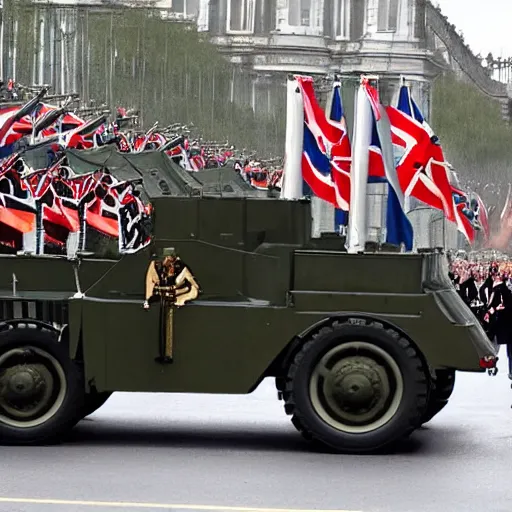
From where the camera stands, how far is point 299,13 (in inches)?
5881

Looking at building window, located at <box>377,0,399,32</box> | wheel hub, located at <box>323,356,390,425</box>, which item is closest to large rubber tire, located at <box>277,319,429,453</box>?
wheel hub, located at <box>323,356,390,425</box>

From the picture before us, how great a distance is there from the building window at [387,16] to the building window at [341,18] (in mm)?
2196

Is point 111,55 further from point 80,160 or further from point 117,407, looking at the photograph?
point 117,407

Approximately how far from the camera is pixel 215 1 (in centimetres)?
15200

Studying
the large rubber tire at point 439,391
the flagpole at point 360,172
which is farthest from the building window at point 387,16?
the large rubber tire at point 439,391

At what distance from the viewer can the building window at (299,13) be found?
148250mm

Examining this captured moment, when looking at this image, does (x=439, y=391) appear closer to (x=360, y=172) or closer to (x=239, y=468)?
(x=239, y=468)

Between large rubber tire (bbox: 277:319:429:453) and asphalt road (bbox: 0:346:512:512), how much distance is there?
0.19 m

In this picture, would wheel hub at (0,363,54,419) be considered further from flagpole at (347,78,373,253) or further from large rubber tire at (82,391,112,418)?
flagpole at (347,78,373,253)

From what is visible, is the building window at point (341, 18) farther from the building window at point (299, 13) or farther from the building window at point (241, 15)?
the building window at point (241, 15)

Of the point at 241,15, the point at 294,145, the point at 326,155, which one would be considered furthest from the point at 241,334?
the point at 241,15

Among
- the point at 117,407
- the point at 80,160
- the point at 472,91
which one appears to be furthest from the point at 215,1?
the point at 117,407

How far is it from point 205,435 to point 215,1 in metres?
136

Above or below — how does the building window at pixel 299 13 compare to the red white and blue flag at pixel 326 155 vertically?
above
